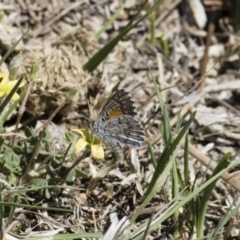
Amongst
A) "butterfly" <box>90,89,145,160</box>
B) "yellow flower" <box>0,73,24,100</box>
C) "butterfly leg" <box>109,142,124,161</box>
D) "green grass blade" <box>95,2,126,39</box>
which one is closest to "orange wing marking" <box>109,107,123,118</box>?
"butterfly" <box>90,89,145,160</box>

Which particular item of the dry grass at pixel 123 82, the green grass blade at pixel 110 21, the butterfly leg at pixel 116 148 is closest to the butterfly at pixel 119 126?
the butterfly leg at pixel 116 148

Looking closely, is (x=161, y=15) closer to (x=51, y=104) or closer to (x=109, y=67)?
(x=109, y=67)

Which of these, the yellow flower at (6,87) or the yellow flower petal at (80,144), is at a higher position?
the yellow flower at (6,87)

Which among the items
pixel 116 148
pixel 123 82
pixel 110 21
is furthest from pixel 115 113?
pixel 110 21

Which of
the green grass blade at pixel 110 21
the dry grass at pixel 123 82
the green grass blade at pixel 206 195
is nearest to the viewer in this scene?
the green grass blade at pixel 206 195

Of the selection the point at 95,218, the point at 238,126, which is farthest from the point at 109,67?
the point at 95,218

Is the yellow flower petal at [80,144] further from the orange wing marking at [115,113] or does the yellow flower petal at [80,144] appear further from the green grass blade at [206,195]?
the green grass blade at [206,195]

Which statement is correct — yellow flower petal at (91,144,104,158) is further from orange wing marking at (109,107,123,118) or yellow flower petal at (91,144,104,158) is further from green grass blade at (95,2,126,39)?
green grass blade at (95,2,126,39)

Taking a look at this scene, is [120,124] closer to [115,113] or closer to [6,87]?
[115,113]
